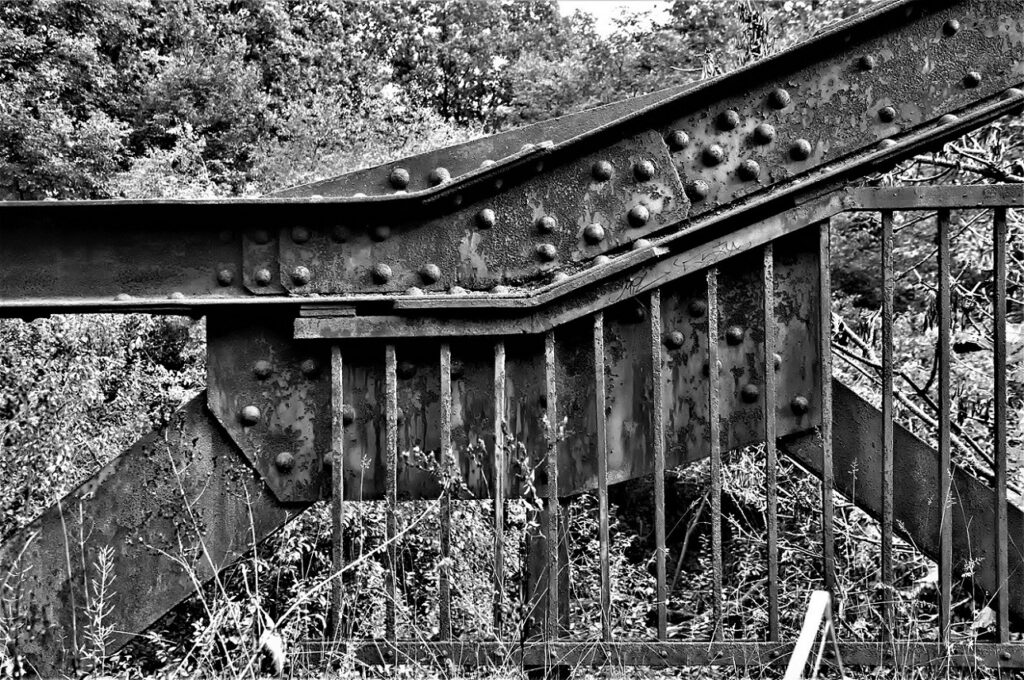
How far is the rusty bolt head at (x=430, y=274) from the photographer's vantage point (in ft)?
9.17

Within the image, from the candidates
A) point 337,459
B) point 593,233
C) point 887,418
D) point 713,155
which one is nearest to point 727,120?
point 713,155

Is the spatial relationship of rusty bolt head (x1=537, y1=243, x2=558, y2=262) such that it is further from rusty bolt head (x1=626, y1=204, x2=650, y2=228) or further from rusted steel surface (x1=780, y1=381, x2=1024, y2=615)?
rusted steel surface (x1=780, y1=381, x2=1024, y2=615)

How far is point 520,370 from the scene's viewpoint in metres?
2.87

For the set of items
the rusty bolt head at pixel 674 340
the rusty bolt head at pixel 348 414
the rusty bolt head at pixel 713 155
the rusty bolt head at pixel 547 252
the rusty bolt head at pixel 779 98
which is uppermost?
the rusty bolt head at pixel 779 98

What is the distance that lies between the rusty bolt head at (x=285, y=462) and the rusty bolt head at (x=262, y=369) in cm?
25

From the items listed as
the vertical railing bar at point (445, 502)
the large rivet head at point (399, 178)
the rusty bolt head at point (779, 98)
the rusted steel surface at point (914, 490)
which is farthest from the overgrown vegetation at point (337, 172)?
the rusty bolt head at point (779, 98)

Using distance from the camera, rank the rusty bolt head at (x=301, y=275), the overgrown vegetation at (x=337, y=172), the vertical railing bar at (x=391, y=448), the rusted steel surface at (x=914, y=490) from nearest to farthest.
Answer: the vertical railing bar at (x=391, y=448) < the rusty bolt head at (x=301, y=275) < the rusted steel surface at (x=914, y=490) < the overgrown vegetation at (x=337, y=172)

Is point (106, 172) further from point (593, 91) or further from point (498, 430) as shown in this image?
point (498, 430)

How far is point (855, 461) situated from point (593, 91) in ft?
92.8

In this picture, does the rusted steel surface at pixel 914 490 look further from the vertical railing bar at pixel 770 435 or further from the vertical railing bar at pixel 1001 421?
the vertical railing bar at pixel 770 435

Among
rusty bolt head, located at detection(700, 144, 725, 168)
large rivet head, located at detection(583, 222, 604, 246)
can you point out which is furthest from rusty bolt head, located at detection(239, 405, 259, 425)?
rusty bolt head, located at detection(700, 144, 725, 168)

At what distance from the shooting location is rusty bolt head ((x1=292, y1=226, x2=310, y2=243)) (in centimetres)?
277

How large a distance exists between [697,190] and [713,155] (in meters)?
0.12

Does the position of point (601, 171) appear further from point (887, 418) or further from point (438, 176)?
point (887, 418)
